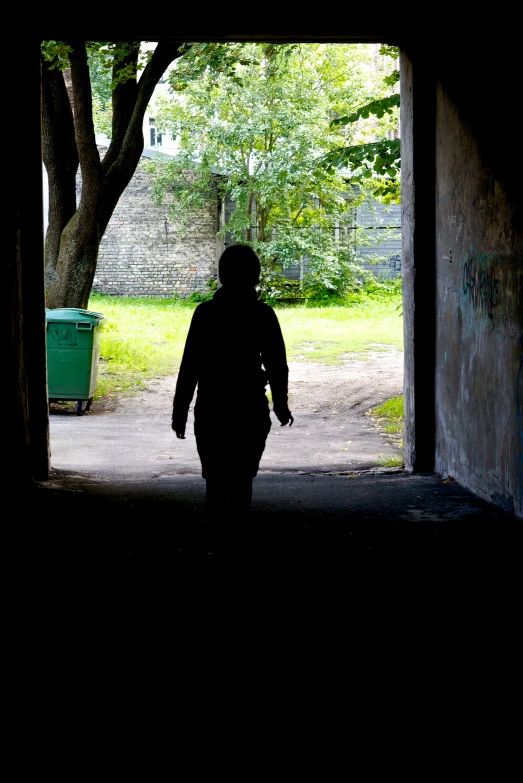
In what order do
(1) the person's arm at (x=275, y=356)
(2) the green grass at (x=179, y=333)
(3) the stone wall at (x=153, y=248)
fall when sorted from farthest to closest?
(3) the stone wall at (x=153, y=248) < (2) the green grass at (x=179, y=333) < (1) the person's arm at (x=275, y=356)

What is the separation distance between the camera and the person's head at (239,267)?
4.32 metres

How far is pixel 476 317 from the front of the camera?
20.8ft

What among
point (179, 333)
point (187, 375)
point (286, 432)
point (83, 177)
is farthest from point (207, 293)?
point (187, 375)

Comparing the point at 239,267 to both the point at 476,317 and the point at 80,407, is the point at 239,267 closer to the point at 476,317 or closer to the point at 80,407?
the point at 476,317

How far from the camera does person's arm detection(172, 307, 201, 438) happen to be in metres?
4.44

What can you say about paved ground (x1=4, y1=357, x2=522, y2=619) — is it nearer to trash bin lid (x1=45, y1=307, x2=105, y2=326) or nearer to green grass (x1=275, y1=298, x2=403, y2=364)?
trash bin lid (x1=45, y1=307, x2=105, y2=326)

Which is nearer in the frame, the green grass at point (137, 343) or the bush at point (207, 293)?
the green grass at point (137, 343)

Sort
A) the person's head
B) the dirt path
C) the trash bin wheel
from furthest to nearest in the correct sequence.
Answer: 1. the trash bin wheel
2. the dirt path
3. the person's head

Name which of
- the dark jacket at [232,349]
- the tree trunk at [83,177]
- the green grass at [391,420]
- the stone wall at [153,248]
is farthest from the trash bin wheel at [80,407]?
the stone wall at [153,248]

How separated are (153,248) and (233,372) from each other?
24.2m

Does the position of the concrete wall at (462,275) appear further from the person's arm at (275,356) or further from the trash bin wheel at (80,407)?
the trash bin wheel at (80,407)

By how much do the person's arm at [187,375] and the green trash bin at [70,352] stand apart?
7.75 metres

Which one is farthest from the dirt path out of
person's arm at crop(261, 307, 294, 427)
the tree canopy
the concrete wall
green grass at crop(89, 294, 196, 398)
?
the tree canopy

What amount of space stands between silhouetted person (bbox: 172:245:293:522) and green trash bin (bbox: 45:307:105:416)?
7.82 m
